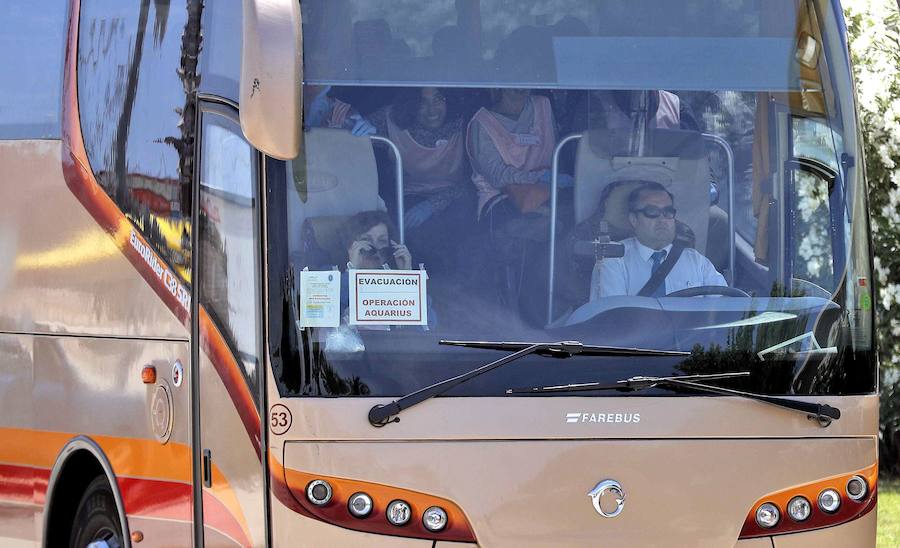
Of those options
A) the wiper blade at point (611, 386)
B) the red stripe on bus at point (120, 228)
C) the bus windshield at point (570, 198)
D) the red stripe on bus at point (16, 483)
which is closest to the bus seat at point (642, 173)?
the bus windshield at point (570, 198)

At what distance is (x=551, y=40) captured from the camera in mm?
5738

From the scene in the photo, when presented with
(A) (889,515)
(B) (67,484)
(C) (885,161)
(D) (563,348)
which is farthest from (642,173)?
(C) (885,161)

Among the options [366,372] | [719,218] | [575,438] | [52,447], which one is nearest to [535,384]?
[575,438]

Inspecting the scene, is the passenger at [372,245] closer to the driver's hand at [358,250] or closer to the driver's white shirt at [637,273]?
the driver's hand at [358,250]

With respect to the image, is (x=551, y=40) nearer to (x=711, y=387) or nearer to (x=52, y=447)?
(x=711, y=387)

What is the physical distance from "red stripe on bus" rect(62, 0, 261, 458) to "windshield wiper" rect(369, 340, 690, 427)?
46cm

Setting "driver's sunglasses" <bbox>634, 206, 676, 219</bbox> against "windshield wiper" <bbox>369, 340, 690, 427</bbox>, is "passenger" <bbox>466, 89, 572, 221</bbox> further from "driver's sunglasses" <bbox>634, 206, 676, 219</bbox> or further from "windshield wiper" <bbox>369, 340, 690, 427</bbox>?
"windshield wiper" <bbox>369, 340, 690, 427</bbox>

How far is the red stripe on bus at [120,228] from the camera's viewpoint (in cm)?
552

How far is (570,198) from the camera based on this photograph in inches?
220

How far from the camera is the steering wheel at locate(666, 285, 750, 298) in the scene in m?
5.58

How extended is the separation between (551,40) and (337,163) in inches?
37.0

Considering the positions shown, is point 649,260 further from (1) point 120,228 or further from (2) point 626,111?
(1) point 120,228

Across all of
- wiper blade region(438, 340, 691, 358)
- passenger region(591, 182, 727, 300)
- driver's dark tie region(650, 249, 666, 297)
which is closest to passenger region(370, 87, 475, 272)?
wiper blade region(438, 340, 691, 358)

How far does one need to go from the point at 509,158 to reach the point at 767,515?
61.1 inches
